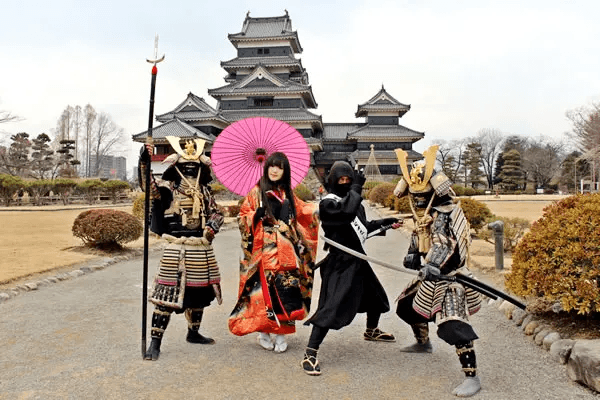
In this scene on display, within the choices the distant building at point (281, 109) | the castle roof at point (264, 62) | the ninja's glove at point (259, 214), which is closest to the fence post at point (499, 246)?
the ninja's glove at point (259, 214)

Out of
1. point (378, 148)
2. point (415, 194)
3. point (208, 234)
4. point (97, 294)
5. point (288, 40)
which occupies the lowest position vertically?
point (97, 294)

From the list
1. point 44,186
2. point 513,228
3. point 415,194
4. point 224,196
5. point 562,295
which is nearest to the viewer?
point 415,194

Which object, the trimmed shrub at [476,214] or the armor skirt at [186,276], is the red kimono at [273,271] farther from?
the trimmed shrub at [476,214]

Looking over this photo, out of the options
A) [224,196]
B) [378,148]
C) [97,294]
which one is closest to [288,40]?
[378,148]

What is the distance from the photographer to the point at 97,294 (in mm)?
6930

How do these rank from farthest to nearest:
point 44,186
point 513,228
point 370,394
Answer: point 44,186 → point 513,228 → point 370,394

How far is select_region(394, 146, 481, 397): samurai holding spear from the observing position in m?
3.41

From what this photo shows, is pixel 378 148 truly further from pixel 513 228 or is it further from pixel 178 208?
pixel 178 208

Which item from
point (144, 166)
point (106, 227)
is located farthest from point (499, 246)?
point (106, 227)

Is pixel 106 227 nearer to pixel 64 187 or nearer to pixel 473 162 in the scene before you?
pixel 64 187

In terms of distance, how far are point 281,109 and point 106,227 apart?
3160 centimetres

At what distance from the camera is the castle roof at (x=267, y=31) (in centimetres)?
4319

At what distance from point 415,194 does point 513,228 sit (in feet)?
24.9

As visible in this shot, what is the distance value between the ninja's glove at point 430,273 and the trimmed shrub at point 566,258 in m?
1.54
